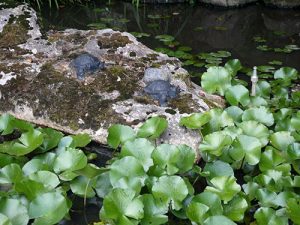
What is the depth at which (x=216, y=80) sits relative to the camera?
2.86m

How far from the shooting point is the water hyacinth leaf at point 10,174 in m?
2.03

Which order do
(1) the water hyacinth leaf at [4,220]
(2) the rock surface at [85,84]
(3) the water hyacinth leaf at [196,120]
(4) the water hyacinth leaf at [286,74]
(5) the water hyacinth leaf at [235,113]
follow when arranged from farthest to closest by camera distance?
(4) the water hyacinth leaf at [286,74] < (2) the rock surface at [85,84] < (5) the water hyacinth leaf at [235,113] < (3) the water hyacinth leaf at [196,120] < (1) the water hyacinth leaf at [4,220]

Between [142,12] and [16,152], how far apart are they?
Answer: 3.68 m

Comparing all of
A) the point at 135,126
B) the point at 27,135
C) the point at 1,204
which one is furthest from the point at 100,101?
the point at 1,204

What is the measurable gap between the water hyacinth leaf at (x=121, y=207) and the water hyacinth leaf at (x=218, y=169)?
44 centimetres

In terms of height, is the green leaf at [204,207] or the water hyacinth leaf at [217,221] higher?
the water hyacinth leaf at [217,221]

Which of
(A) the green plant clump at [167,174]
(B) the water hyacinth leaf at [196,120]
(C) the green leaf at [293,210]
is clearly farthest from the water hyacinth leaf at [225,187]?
(B) the water hyacinth leaf at [196,120]

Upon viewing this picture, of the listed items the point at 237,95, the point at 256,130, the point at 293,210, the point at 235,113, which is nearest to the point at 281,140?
the point at 256,130

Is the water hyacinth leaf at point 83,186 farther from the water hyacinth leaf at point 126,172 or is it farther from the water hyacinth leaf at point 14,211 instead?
the water hyacinth leaf at point 14,211

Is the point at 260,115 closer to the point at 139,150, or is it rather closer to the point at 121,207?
the point at 139,150

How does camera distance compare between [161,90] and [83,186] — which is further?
[161,90]

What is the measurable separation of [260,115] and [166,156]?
68 cm

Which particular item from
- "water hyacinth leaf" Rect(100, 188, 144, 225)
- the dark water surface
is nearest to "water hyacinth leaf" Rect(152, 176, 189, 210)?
"water hyacinth leaf" Rect(100, 188, 144, 225)

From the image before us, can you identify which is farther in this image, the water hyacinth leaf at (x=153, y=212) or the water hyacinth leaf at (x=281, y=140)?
the water hyacinth leaf at (x=281, y=140)
